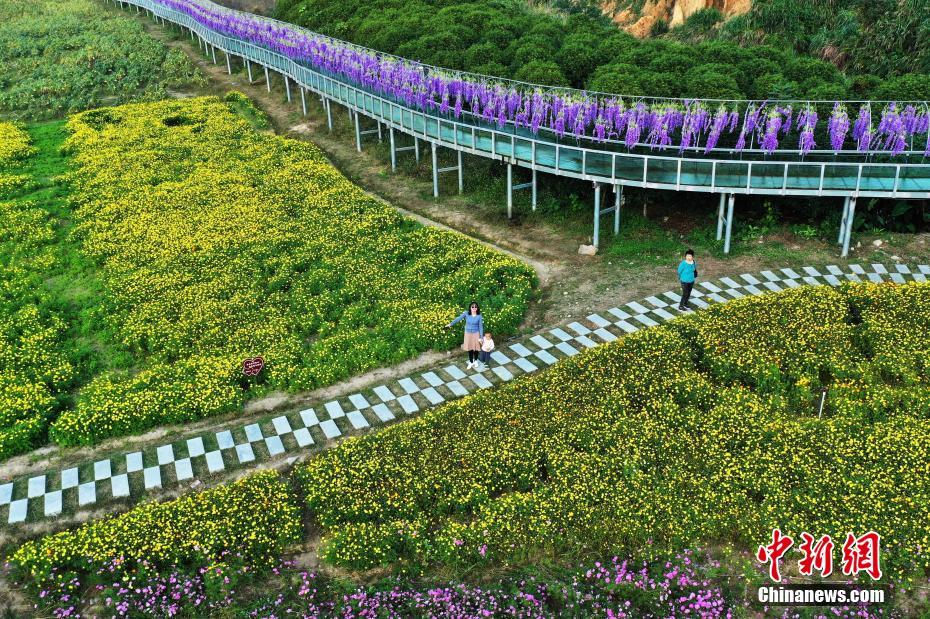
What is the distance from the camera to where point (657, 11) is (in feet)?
175

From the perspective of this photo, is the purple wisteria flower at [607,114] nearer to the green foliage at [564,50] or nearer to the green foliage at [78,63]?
the green foliage at [564,50]

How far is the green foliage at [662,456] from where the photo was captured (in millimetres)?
12531

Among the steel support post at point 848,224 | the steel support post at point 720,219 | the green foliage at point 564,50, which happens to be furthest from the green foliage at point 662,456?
the green foliage at point 564,50

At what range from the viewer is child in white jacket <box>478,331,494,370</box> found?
689 inches

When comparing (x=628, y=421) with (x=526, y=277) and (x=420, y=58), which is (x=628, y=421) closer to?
(x=526, y=277)

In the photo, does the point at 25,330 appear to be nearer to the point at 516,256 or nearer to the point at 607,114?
the point at 516,256

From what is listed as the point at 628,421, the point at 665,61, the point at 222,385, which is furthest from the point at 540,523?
the point at 665,61

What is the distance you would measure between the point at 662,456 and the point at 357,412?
253 inches

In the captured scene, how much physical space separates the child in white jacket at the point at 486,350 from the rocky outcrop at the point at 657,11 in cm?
3787

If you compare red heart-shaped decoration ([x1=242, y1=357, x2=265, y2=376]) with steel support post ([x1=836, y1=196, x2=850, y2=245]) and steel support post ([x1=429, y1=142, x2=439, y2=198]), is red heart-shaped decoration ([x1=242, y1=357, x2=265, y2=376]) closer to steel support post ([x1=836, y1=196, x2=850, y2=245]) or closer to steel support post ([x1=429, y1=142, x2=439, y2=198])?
steel support post ([x1=429, y1=142, x2=439, y2=198])

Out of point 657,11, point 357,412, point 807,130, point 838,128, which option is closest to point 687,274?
point 807,130

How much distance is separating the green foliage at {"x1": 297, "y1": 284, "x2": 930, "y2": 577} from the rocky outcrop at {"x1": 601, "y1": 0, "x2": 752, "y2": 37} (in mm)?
36005

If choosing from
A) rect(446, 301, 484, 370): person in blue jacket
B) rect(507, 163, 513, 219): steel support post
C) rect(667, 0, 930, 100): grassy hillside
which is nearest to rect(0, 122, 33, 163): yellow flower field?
rect(507, 163, 513, 219): steel support post

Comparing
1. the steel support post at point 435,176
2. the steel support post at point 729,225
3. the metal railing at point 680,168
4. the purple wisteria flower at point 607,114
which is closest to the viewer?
the metal railing at point 680,168
